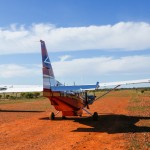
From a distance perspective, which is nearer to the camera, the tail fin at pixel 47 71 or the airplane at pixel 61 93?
the airplane at pixel 61 93

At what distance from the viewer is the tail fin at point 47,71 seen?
67.5 ft

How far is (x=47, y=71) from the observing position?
845 inches

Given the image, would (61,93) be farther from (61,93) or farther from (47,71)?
(47,71)

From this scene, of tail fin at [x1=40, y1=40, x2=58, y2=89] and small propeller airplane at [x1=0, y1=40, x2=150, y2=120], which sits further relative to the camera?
tail fin at [x1=40, y1=40, x2=58, y2=89]

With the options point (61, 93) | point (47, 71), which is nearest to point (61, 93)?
point (61, 93)

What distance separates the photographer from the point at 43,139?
49.4ft

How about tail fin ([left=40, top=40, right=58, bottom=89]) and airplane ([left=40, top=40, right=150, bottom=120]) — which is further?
tail fin ([left=40, top=40, right=58, bottom=89])

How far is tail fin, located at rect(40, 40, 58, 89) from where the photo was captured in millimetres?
20562

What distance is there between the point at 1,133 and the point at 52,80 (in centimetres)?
541

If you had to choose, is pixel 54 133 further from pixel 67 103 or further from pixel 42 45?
pixel 42 45

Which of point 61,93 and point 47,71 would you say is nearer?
point 61,93

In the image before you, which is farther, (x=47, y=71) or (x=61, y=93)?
(x=47, y=71)

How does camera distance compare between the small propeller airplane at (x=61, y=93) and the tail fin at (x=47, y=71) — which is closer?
the small propeller airplane at (x=61, y=93)

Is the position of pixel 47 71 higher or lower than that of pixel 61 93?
higher
